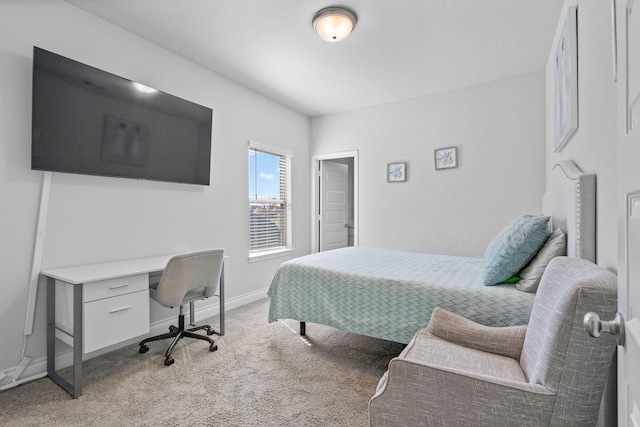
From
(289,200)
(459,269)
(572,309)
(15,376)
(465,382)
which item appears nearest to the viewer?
(572,309)

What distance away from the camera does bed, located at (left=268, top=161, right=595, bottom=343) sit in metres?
1.60

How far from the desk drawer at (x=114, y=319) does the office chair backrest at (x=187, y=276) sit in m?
0.14

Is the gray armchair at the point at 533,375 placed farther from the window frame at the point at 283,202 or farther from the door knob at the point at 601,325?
the window frame at the point at 283,202

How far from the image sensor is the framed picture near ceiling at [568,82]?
178 centimetres

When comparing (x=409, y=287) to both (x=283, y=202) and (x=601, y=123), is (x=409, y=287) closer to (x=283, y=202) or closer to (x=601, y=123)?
(x=601, y=123)

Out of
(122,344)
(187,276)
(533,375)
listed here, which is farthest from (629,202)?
(122,344)

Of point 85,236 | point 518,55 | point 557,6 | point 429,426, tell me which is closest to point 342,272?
point 429,426

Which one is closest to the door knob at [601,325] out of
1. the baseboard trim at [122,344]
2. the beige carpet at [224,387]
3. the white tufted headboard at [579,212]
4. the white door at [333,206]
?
the white tufted headboard at [579,212]

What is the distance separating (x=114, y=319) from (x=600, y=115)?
2.99m

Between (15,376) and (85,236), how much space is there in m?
1.01

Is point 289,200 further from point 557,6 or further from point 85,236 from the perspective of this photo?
point 557,6

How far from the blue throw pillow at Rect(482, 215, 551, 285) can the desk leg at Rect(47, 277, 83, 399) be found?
103 inches

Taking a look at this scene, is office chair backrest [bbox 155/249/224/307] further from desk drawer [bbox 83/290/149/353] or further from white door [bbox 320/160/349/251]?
white door [bbox 320/160/349/251]

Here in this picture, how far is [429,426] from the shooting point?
1.12 meters
